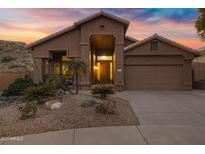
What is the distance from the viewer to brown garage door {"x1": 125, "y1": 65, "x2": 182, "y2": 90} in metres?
17.0

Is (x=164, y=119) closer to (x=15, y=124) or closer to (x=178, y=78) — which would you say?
(x=15, y=124)

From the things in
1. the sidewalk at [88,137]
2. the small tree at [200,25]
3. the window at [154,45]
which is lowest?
the sidewalk at [88,137]

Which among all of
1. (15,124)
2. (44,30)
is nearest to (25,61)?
(44,30)

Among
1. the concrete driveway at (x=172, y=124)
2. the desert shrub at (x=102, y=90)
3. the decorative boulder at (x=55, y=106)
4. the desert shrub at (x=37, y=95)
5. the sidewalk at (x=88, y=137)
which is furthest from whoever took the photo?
the desert shrub at (x=102, y=90)

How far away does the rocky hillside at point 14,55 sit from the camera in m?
34.4

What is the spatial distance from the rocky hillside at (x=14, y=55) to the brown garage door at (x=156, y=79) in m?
22.3

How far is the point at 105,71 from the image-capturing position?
21.7 meters

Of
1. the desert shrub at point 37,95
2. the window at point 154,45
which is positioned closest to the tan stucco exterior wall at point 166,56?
the window at point 154,45

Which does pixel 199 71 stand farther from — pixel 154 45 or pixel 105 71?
pixel 105 71

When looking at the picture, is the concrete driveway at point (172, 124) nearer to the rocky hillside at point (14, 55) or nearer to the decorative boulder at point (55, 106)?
the decorative boulder at point (55, 106)

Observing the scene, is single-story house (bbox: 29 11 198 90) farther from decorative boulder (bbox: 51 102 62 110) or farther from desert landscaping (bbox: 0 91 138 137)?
desert landscaping (bbox: 0 91 138 137)

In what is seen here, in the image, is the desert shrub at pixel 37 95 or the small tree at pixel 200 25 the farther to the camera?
the small tree at pixel 200 25

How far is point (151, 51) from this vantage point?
16891mm

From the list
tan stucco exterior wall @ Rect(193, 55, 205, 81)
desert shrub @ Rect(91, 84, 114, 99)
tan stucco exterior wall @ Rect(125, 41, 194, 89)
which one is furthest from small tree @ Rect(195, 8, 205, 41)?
desert shrub @ Rect(91, 84, 114, 99)
